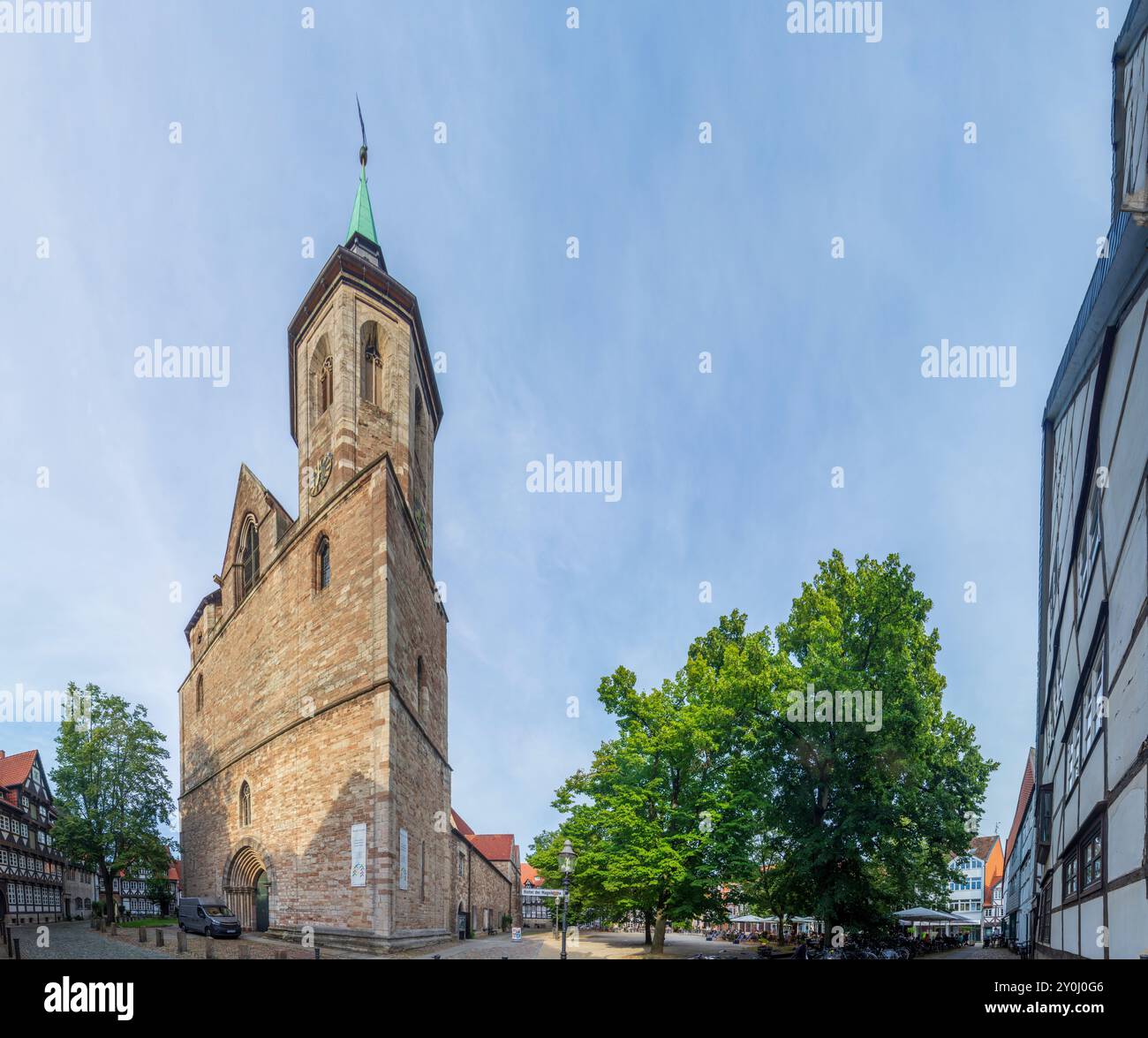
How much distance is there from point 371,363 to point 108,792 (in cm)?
2396

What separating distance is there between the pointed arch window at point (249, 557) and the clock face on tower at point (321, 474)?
4.59m

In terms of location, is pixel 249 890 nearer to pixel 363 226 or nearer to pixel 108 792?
pixel 108 792

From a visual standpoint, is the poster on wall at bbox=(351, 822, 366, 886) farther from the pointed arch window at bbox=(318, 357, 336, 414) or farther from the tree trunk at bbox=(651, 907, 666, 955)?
the pointed arch window at bbox=(318, 357, 336, 414)

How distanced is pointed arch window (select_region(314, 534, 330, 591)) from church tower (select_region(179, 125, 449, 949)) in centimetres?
5

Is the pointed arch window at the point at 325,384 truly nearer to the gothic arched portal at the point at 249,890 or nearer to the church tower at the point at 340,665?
the church tower at the point at 340,665

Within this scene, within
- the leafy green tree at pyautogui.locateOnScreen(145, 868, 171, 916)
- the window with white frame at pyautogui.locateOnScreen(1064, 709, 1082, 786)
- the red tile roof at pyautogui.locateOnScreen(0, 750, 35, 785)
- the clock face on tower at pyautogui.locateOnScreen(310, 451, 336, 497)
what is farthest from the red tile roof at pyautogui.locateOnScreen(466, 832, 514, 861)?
the window with white frame at pyautogui.locateOnScreen(1064, 709, 1082, 786)

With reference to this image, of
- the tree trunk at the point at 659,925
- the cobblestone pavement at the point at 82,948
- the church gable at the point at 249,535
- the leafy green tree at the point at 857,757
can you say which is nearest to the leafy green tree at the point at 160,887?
the cobblestone pavement at the point at 82,948
